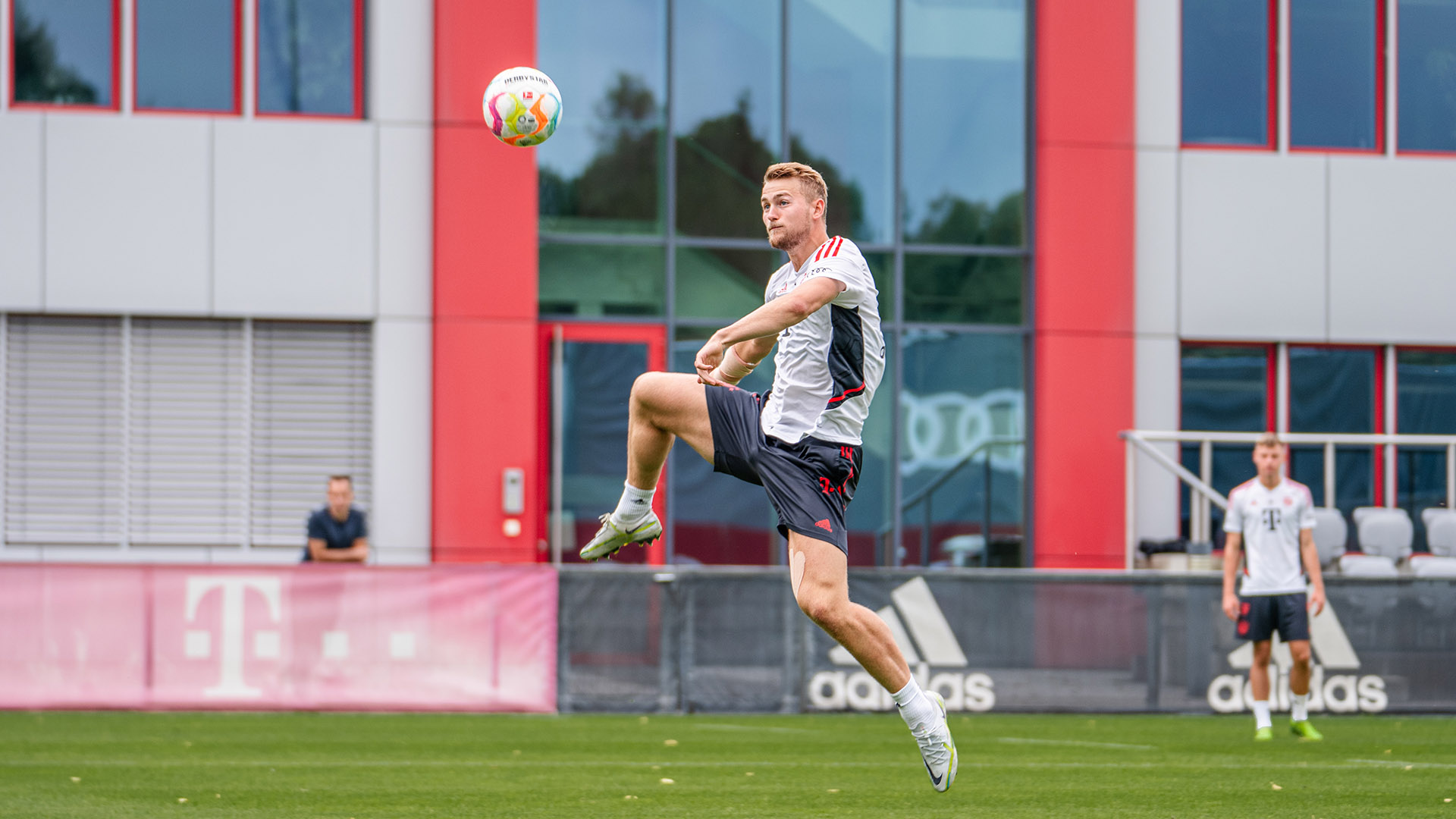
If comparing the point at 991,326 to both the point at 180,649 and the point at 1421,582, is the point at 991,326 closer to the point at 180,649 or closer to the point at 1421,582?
the point at 1421,582

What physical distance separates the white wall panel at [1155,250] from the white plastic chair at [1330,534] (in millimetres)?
2765

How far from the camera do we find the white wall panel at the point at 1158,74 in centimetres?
1892

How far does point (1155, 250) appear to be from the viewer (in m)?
18.9

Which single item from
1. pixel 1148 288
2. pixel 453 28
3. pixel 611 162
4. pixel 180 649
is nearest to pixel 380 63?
pixel 453 28

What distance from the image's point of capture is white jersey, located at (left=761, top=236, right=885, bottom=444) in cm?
704

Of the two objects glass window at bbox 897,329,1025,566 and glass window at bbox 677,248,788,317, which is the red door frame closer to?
glass window at bbox 677,248,788,317

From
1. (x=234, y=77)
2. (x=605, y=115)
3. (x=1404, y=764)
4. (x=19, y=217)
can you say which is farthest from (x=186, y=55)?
(x=1404, y=764)

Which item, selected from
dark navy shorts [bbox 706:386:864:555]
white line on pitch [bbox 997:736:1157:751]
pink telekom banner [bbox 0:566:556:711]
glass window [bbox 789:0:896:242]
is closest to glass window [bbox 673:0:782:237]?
glass window [bbox 789:0:896:242]

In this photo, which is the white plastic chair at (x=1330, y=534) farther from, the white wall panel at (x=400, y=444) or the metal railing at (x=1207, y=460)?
the white wall panel at (x=400, y=444)

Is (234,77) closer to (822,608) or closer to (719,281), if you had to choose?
(719,281)

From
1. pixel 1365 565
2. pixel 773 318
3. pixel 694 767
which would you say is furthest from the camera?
pixel 1365 565

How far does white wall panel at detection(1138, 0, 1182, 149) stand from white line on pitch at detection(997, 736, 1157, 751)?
8.77 m

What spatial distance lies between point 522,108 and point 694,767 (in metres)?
4.24

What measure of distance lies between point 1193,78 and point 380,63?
9.09m
